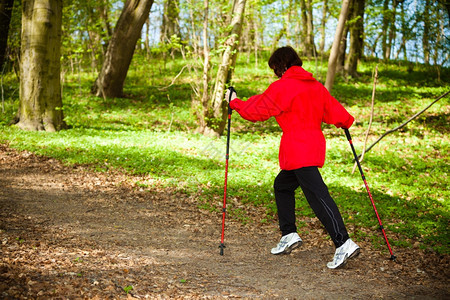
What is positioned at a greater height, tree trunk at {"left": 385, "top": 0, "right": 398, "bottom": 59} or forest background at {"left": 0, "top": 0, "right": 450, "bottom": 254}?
tree trunk at {"left": 385, "top": 0, "right": 398, "bottom": 59}

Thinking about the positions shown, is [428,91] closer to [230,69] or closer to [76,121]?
[230,69]

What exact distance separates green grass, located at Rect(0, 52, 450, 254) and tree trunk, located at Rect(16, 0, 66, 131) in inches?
21.7

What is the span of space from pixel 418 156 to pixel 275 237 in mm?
7065

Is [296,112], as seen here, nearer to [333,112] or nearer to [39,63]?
[333,112]

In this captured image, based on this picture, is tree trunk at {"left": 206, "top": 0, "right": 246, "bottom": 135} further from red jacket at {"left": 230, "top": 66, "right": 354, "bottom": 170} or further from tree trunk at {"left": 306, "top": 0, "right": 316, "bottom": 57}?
tree trunk at {"left": 306, "top": 0, "right": 316, "bottom": 57}

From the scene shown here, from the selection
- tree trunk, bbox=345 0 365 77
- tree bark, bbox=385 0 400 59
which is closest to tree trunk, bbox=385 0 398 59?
tree bark, bbox=385 0 400 59

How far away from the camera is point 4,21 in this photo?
14.2m

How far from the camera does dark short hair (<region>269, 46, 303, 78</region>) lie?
14.3 feet

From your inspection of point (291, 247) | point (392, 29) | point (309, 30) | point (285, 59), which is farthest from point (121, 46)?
point (392, 29)

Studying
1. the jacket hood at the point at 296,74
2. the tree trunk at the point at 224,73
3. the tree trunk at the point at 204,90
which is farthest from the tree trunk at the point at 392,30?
the jacket hood at the point at 296,74

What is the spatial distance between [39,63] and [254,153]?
21.6 feet

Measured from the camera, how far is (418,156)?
10.6 m

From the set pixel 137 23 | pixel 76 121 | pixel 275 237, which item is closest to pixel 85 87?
pixel 137 23

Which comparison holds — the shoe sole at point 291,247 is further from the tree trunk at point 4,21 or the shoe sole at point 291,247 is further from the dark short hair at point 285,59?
the tree trunk at point 4,21
